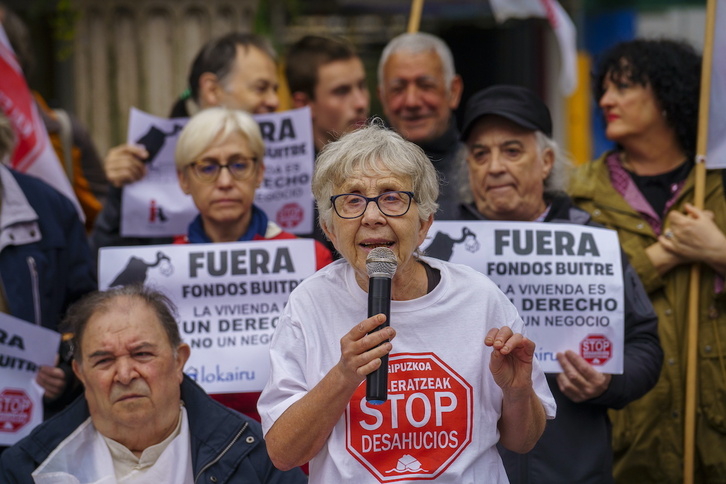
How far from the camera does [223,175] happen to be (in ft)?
17.3

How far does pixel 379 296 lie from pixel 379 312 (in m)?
0.04

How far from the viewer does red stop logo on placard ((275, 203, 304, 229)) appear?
6.08 meters

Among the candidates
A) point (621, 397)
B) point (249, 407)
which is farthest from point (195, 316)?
point (621, 397)

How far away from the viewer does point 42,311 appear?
5.32m

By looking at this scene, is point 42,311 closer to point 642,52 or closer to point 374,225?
point 374,225

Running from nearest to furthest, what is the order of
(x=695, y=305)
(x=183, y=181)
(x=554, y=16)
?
1. (x=695, y=305)
2. (x=183, y=181)
3. (x=554, y=16)

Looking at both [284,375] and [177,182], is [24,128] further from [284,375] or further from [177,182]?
[284,375]

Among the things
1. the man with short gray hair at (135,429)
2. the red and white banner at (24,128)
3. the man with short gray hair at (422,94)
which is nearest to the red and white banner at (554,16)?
the man with short gray hair at (422,94)

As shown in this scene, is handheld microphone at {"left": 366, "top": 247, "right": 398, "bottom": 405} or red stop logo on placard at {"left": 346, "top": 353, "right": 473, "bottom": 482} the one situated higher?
handheld microphone at {"left": 366, "top": 247, "right": 398, "bottom": 405}

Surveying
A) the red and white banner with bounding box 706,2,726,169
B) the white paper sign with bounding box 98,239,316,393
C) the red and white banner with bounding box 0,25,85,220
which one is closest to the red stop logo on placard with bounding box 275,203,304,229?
the white paper sign with bounding box 98,239,316,393

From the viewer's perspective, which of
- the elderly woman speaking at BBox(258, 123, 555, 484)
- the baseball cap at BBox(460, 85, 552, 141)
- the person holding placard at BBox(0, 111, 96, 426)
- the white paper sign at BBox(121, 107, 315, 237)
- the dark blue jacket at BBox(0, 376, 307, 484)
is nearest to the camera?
the elderly woman speaking at BBox(258, 123, 555, 484)

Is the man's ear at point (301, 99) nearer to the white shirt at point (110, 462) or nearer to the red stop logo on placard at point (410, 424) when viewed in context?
the white shirt at point (110, 462)

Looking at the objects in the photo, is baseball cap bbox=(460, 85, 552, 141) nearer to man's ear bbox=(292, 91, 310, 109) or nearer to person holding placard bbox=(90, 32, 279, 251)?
person holding placard bbox=(90, 32, 279, 251)

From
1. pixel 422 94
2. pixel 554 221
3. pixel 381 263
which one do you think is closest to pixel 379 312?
pixel 381 263
